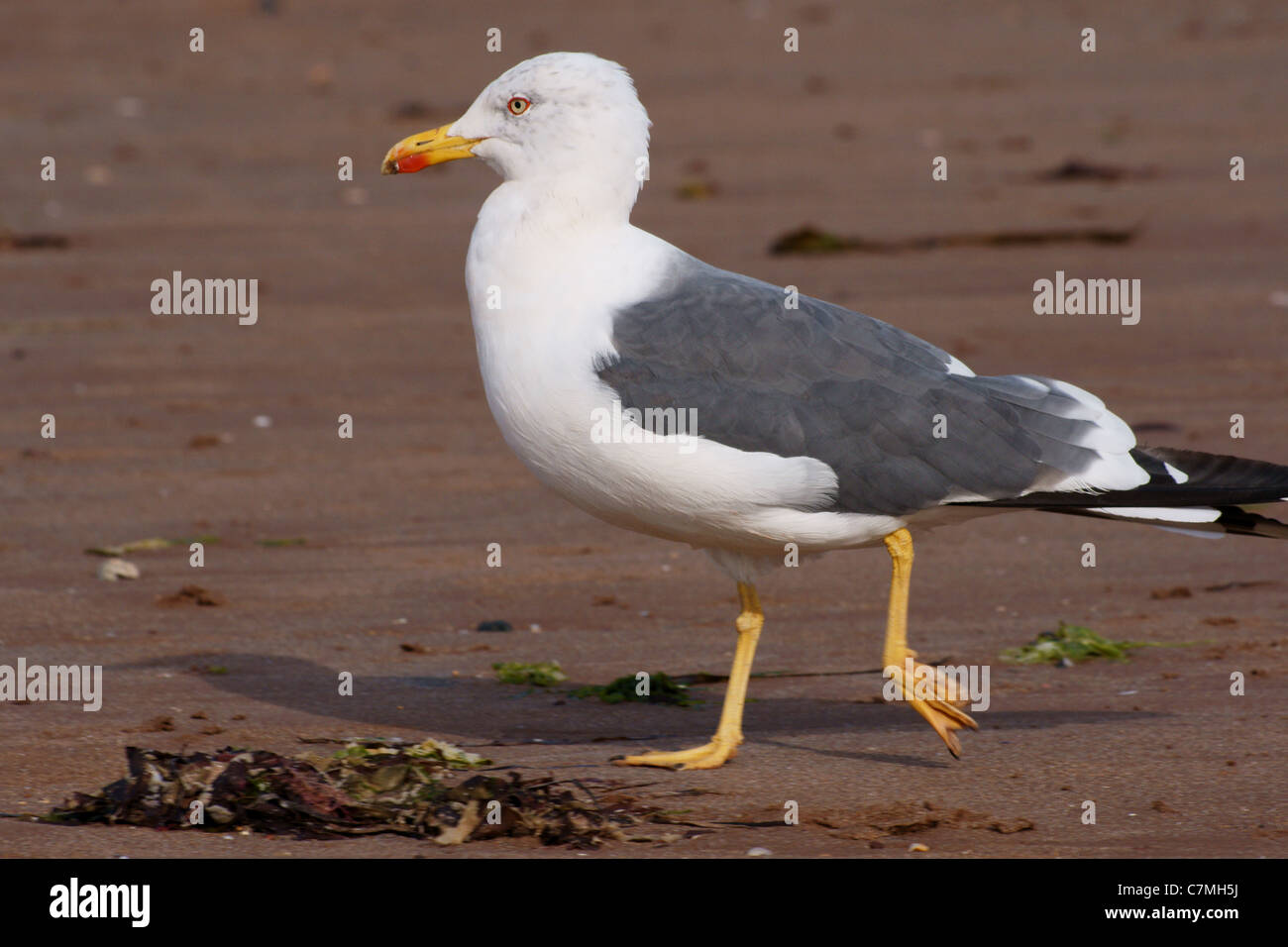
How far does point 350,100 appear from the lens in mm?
20109

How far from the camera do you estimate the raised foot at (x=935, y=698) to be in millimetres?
5656

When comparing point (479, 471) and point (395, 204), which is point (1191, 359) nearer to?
point (479, 471)

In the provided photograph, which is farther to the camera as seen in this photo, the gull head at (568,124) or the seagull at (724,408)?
the gull head at (568,124)

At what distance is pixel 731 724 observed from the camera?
5773 mm

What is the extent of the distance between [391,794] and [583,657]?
183 centimetres

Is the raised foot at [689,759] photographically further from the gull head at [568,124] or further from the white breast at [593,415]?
the gull head at [568,124]

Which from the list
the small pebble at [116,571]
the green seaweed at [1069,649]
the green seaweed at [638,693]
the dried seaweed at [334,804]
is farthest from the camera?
the small pebble at [116,571]

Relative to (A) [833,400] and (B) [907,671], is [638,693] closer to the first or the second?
(B) [907,671]

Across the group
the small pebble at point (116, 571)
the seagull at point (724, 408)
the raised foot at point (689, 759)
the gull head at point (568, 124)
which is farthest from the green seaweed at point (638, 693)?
the small pebble at point (116, 571)

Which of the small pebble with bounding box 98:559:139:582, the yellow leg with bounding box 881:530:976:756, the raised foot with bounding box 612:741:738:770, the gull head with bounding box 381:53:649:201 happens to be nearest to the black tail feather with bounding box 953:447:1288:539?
the yellow leg with bounding box 881:530:976:756

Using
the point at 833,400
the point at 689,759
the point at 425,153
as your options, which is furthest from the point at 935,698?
the point at 425,153

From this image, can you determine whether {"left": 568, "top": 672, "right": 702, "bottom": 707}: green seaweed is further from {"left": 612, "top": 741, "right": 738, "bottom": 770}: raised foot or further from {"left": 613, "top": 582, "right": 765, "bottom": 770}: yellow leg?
{"left": 612, "top": 741, "right": 738, "bottom": 770}: raised foot

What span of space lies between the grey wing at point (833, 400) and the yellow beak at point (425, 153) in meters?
0.85
